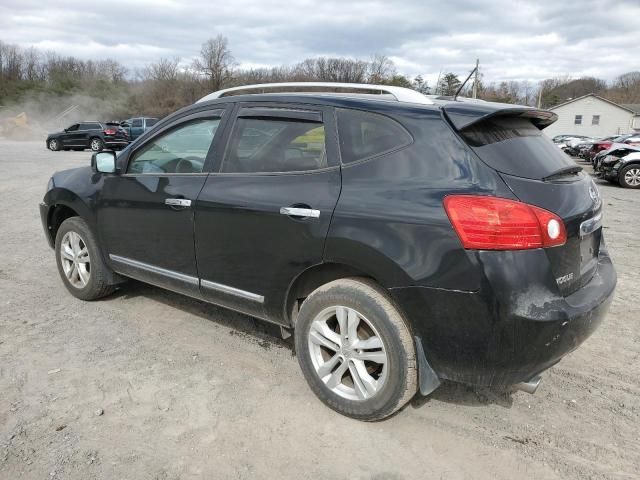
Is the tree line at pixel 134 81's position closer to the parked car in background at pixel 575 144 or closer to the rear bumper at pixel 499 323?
the parked car in background at pixel 575 144

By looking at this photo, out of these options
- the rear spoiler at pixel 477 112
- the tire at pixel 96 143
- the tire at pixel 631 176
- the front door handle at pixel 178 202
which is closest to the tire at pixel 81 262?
the front door handle at pixel 178 202

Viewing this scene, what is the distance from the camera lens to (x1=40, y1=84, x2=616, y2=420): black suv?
237cm

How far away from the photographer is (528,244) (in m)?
2.35

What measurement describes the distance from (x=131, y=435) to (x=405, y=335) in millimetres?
1550

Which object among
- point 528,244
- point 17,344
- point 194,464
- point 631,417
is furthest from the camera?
point 17,344

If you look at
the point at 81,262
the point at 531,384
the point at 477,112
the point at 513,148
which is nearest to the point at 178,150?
the point at 81,262

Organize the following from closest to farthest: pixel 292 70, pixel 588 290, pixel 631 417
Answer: pixel 588 290, pixel 631 417, pixel 292 70

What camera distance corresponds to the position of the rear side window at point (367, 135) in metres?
2.70

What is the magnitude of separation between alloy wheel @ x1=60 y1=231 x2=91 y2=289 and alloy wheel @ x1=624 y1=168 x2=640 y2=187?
15.0 metres

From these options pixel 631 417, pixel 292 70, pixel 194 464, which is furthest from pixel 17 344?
pixel 292 70

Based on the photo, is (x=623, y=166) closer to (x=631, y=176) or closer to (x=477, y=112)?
(x=631, y=176)

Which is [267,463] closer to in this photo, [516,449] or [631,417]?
[516,449]

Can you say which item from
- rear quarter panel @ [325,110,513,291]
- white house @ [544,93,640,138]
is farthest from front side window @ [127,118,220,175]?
white house @ [544,93,640,138]

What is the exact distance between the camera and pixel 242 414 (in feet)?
9.52
